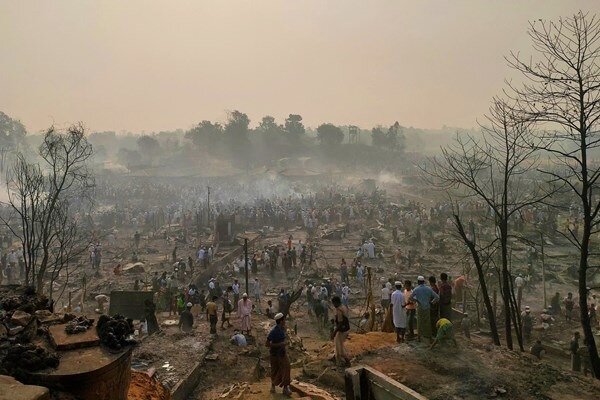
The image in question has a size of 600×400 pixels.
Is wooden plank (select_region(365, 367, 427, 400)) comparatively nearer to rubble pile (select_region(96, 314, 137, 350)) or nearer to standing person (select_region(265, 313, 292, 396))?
standing person (select_region(265, 313, 292, 396))

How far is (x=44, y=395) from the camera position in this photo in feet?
13.4

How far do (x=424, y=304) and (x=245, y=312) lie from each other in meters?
5.80

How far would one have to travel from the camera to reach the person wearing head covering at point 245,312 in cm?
1249

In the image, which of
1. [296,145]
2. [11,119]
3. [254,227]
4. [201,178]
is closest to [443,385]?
[254,227]

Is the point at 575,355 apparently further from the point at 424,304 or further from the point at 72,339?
the point at 72,339

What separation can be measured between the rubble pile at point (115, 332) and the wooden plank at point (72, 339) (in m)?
0.10

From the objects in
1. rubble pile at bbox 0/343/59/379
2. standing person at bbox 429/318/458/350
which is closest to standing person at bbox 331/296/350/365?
standing person at bbox 429/318/458/350

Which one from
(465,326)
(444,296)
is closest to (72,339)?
(444,296)

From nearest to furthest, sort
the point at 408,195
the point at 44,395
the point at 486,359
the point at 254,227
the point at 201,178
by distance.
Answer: the point at 44,395 → the point at 486,359 → the point at 254,227 → the point at 408,195 → the point at 201,178

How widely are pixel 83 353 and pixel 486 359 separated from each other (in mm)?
6828

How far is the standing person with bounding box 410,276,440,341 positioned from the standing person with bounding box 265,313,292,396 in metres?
2.91

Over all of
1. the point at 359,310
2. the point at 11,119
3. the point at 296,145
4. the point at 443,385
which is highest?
the point at 11,119

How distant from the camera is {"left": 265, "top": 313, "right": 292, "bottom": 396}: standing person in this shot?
25.6 ft

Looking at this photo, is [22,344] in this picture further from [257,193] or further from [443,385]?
[257,193]
